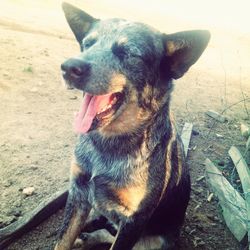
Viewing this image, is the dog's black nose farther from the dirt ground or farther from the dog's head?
the dirt ground

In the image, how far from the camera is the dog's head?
9.78 feet

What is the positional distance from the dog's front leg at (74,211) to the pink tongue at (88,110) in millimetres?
586

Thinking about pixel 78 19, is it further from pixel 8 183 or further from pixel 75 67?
pixel 8 183

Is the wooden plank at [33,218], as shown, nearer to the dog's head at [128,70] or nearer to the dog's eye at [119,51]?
the dog's head at [128,70]

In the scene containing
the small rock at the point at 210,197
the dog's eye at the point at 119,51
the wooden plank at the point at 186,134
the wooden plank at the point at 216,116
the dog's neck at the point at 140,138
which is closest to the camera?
the dog's eye at the point at 119,51

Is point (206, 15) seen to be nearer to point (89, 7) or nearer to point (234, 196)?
point (89, 7)

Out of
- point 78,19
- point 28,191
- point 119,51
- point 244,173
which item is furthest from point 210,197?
point 78,19

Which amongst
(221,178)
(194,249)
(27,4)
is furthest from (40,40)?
(194,249)

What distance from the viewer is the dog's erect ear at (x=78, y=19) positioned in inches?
137

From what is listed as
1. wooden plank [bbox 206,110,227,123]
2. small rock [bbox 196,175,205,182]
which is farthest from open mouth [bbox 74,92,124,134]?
wooden plank [bbox 206,110,227,123]

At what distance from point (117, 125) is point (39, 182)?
1.54m

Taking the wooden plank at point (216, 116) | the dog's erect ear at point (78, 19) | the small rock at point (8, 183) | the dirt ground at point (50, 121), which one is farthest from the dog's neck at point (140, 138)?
the wooden plank at point (216, 116)

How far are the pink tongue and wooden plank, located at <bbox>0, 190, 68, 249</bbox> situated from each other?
3.85 ft

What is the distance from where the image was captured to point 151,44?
3150 mm
